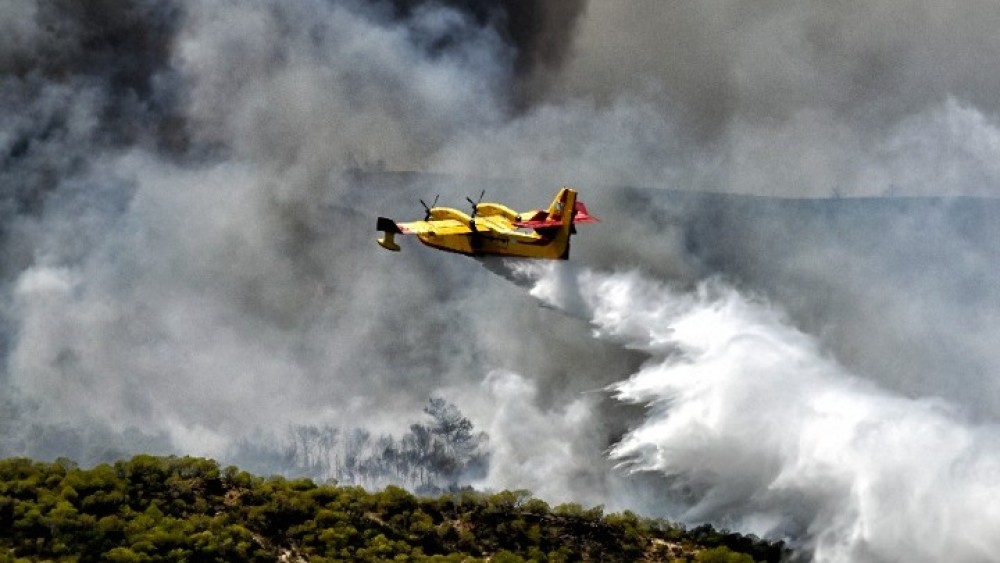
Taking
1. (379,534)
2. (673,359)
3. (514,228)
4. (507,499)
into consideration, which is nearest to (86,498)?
(379,534)

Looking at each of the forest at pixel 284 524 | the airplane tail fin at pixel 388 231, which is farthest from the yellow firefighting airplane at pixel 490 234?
the forest at pixel 284 524

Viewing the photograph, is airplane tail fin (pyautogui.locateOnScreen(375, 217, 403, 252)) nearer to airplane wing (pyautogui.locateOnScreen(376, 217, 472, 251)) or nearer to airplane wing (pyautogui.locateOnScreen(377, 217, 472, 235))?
airplane wing (pyautogui.locateOnScreen(376, 217, 472, 251))

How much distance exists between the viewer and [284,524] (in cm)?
8738

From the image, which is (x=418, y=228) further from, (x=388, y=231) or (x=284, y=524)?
(x=284, y=524)

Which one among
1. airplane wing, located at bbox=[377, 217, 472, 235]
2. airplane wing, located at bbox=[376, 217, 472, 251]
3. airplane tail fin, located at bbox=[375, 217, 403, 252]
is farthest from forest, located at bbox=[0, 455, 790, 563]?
airplane wing, located at bbox=[377, 217, 472, 235]

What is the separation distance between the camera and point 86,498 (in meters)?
83.8

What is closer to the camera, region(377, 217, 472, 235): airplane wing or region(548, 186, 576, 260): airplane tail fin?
region(548, 186, 576, 260): airplane tail fin

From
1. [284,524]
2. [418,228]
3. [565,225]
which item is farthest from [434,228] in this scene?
[284,524]

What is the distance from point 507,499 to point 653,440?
17520 mm

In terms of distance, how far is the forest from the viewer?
3135 inches

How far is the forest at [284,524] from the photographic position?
7962 cm

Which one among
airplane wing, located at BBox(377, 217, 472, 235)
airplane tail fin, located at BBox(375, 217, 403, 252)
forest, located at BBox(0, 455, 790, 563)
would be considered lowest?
forest, located at BBox(0, 455, 790, 563)

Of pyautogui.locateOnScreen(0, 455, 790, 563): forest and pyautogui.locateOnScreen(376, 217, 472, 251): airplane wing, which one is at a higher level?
pyautogui.locateOnScreen(376, 217, 472, 251): airplane wing

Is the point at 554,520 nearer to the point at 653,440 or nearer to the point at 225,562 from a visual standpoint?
the point at 653,440
